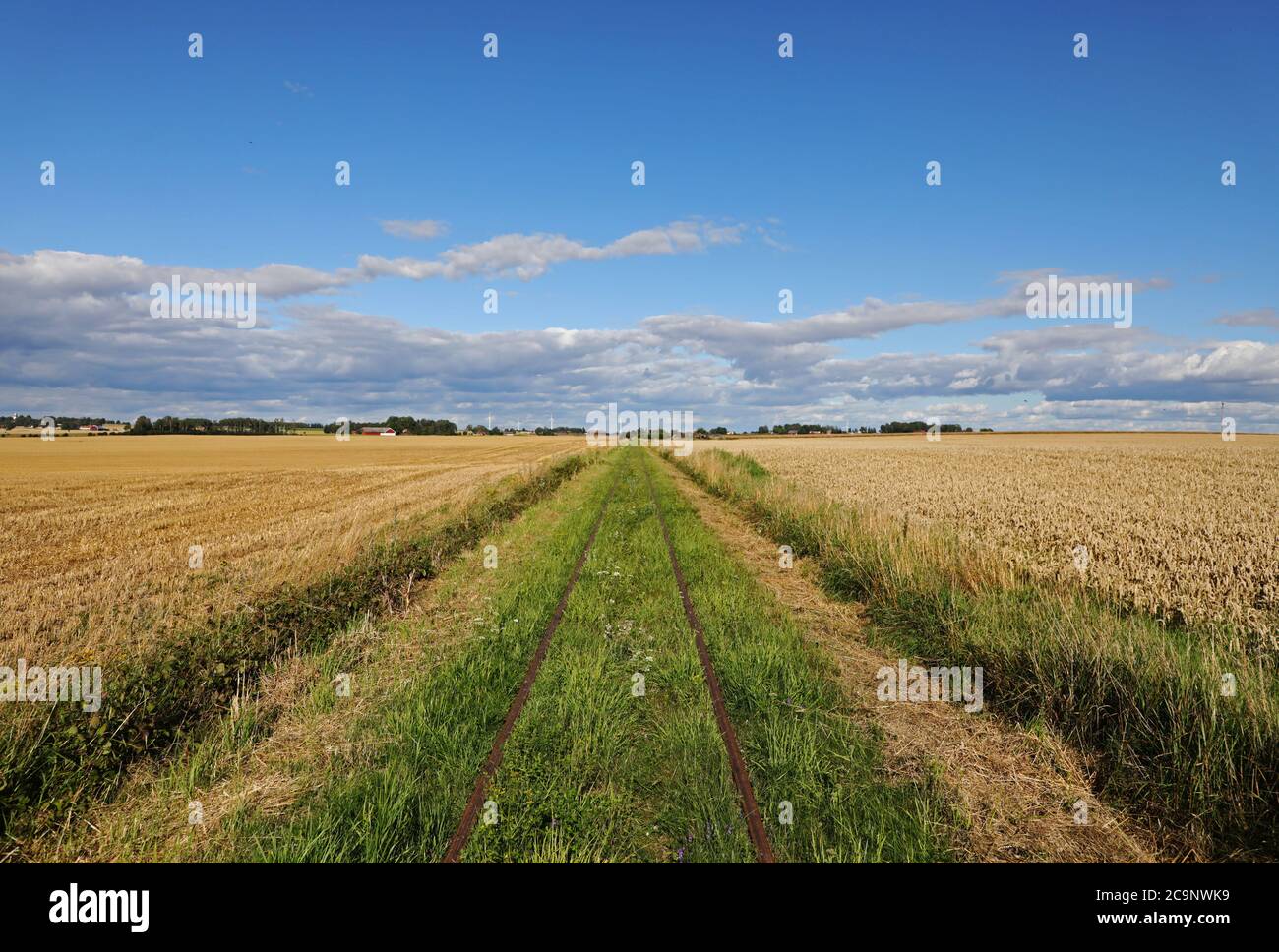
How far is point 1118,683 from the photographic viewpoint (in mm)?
5027

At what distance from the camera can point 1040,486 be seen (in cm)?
1955

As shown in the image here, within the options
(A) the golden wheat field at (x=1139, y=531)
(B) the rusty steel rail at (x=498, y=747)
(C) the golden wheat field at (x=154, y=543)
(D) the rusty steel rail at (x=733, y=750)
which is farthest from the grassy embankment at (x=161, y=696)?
(A) the golden wheat field at (x=1139, y=531)

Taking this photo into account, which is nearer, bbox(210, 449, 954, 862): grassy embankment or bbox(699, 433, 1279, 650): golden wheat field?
bbox(210, 449, 954, 862): grassy embankment

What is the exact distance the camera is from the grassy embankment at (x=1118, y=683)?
3998 millimetres

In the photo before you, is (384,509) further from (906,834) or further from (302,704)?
(906,834)

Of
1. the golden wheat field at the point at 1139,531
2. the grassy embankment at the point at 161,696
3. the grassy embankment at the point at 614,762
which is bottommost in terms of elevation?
the grassy embankment at the point at 614,762

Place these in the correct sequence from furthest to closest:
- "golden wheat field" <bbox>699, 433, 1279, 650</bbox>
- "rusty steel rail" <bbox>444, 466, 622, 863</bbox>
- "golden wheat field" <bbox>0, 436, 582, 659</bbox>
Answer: "golden wheat field" <bbox>0, 436, 582, 659</bbox>
"golden wheat field" <bbox>699, 433, 1279, 650</bbox>
"rusty steel rail" <bbox>444, 466, 622, 863</bbox>

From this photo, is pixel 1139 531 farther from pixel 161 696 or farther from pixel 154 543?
pixel 154 543

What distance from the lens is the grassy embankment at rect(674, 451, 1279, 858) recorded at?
400 cm

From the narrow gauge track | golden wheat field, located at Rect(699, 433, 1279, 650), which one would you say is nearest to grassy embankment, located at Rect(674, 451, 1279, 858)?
golden wheat field, located at Rect(699, 433, 1279, 650)

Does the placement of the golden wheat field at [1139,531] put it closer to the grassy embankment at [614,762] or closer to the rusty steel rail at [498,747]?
the grassy embankment at [614,762]

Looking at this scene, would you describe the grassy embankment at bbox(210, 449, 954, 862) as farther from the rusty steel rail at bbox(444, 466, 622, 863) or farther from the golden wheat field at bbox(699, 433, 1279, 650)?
the golden wheat field at bbox(699, 433, 1279, 650)

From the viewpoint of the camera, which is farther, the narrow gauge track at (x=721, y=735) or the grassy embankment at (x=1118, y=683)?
the grassy embankment at (x=1118, y=683)
